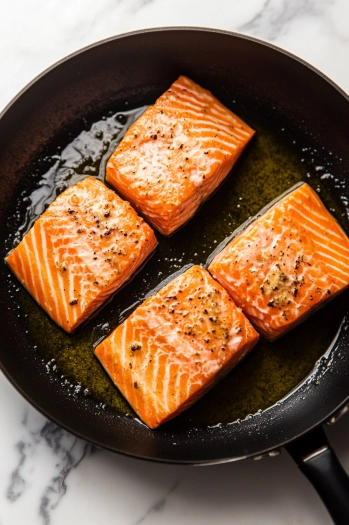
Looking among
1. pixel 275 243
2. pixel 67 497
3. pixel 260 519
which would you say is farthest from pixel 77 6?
pixel 260 519

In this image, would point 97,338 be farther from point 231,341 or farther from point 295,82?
point 295,82

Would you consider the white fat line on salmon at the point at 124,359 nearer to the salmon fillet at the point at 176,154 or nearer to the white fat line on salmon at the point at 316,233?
the salmon fillet at the point at 176,154

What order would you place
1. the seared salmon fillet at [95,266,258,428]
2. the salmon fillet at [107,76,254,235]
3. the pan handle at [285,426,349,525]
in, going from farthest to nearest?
the salmon fillet at [107,76,254,235] → the seared salmon fillet at [95,266,258,428] → the pan handle at [285,426,349,525]

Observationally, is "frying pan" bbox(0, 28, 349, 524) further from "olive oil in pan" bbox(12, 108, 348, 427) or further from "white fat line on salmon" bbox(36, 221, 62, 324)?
"white fat line on salmon" bbox(36, 221, 62, 324)

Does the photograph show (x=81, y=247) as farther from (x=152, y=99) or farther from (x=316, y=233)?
(x=316, y=233)

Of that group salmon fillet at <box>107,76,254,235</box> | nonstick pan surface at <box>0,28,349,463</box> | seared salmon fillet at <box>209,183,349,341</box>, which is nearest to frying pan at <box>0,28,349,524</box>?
nonstick pan surface at <box>0,28,349,463</box>

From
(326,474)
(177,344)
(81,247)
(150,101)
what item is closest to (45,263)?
(81,247)
